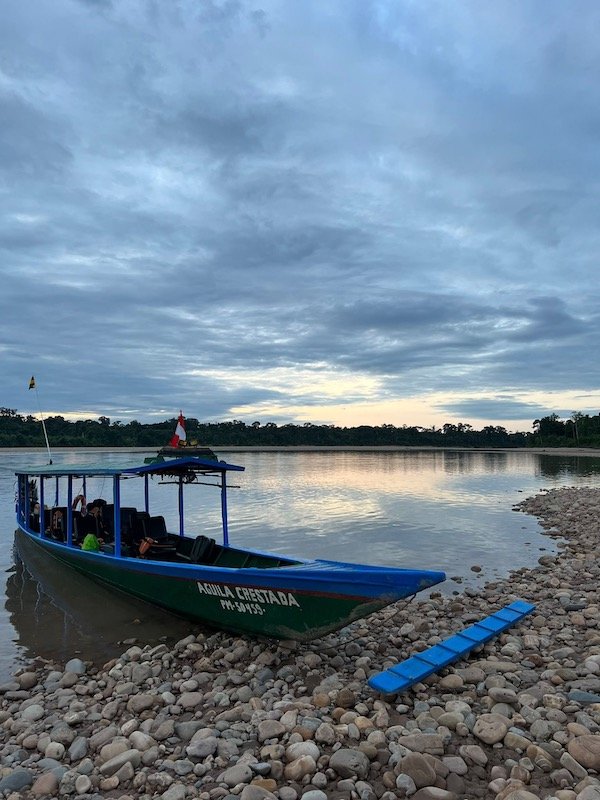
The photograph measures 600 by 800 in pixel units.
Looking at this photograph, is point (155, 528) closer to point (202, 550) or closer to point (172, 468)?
point (202, 550)

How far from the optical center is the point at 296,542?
21531mm

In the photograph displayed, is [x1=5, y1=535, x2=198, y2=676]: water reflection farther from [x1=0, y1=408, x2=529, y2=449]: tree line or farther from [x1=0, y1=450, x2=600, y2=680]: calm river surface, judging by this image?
[x1=0, y1=408, x2=529, y2=449]: tree line

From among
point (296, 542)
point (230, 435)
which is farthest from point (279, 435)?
point (296, 542)

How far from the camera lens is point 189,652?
930 cm

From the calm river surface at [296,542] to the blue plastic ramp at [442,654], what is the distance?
3976 mm

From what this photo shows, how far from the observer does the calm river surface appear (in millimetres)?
11344

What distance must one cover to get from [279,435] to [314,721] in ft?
469

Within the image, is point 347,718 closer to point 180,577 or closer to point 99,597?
point 180,577

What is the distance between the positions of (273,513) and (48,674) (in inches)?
825

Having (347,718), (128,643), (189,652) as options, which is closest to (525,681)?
(347,718)

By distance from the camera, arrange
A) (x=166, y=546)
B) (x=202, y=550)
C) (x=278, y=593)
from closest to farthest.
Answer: (x=278, y=593) → (x=202, y=550) → (x=166, y=546)

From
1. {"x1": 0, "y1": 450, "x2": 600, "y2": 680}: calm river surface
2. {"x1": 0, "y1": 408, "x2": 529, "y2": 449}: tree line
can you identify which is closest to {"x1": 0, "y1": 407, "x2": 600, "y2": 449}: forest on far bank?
{"x1": 0, "y1": 408, "x2": 529, "y2": 449}: tree line

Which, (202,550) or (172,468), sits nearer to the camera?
(172,468)

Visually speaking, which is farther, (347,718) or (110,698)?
(110,698)
